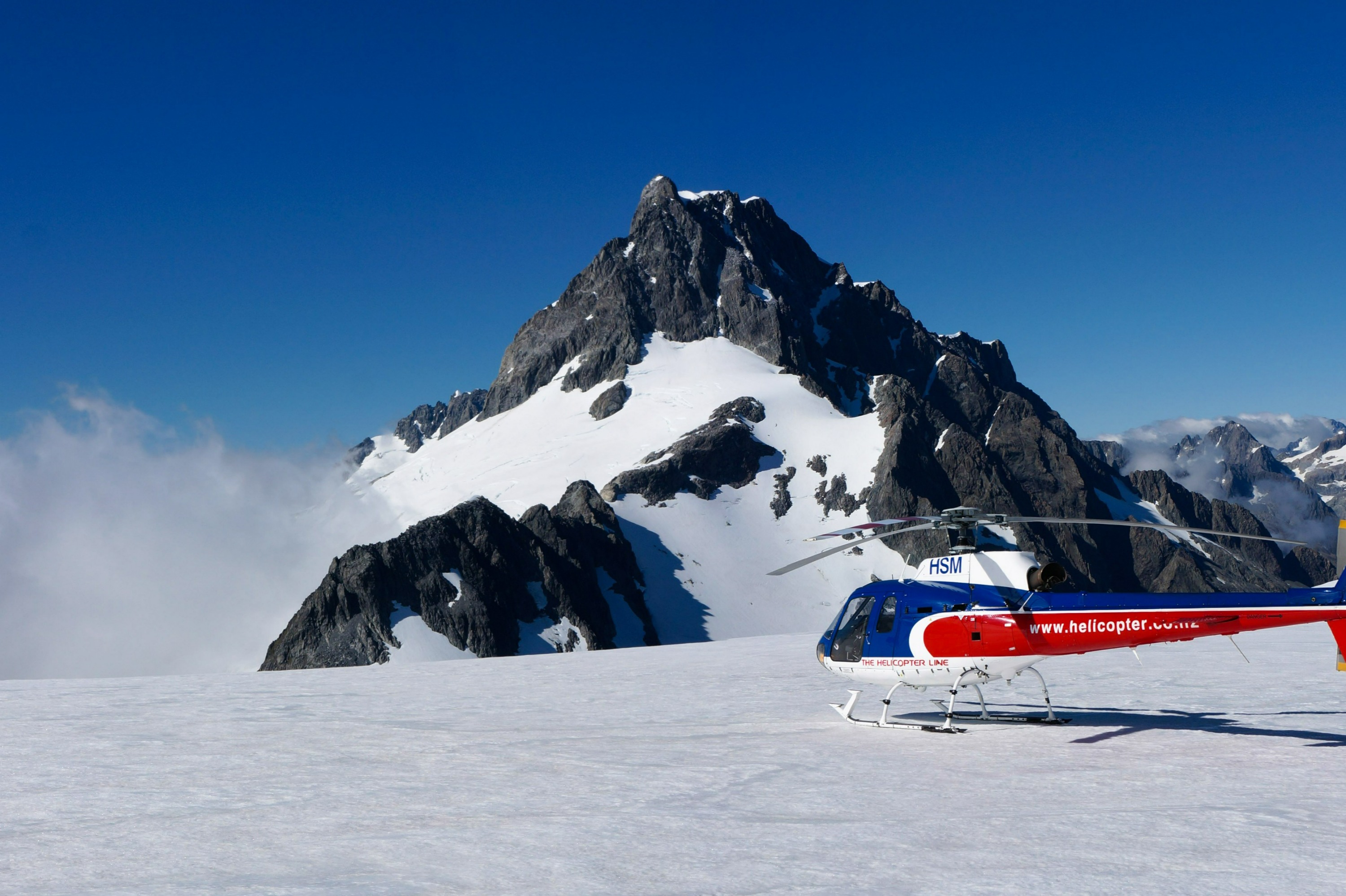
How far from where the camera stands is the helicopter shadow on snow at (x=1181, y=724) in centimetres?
1323

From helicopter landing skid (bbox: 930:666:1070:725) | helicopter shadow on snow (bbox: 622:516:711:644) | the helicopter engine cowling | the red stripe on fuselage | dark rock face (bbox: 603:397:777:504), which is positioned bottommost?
helicopter landing skid (bbox: 930:666:1070:725)

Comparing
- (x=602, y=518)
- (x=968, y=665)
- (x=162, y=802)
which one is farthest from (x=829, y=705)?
(x=602, y=518)

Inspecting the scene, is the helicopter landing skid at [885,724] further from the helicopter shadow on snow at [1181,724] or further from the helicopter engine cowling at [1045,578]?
the helicopter engine cowling at [1045,578]

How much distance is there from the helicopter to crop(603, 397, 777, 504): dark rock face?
15636 centimetres


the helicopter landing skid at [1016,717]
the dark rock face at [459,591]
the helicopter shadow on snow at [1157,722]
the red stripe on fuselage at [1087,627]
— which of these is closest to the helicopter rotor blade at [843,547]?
the red stripe on fuselage at [1087,627]

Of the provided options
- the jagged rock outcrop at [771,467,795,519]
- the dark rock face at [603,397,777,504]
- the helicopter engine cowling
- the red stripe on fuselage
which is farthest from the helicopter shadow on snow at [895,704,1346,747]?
the jagged rock outcrop at [771,467,795,519]

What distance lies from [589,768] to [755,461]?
173581mm

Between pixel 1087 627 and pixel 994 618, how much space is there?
133cm

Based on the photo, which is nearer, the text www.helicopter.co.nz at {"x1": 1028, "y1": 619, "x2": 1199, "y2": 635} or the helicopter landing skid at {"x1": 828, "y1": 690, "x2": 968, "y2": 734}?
the text www.helicopter.co.nz at {"x1": 1028, "y1": 619, "x2": 1199, "y2": 635}

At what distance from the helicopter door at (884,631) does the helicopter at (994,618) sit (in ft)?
0.05

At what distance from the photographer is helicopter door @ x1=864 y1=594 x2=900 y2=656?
1538cm

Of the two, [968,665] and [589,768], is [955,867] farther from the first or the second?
[968,665]

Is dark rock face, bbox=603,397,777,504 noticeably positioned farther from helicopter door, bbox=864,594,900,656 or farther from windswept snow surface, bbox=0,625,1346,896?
helicopter door, bbox=864,594,900,656

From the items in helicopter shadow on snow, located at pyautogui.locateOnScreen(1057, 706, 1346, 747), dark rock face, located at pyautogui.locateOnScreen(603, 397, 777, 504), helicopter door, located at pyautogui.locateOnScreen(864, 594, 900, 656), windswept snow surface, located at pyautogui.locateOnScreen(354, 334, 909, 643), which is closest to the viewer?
helicopter shadow on snow, located at pyautogui.locateOnScreen(1057, 706, 1346, 747)
